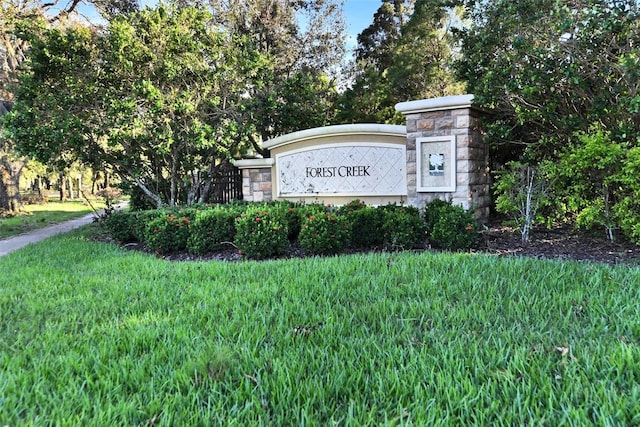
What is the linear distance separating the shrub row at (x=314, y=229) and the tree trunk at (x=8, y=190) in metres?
10.3

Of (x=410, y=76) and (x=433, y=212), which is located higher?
(x=410, y=76)

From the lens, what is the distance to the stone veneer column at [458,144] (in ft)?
19.3

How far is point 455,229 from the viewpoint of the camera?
16.5ft

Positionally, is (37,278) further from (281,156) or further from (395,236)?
(281,156)

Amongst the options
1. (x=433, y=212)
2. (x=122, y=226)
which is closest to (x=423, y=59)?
(x=433, y=212)

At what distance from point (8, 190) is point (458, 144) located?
46.2 ft

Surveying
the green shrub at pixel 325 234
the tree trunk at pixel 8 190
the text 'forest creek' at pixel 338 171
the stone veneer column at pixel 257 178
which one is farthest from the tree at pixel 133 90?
the tree trunk at pixel 8 190

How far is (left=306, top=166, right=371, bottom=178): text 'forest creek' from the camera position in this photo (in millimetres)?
7191

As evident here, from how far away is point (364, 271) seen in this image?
379 cm

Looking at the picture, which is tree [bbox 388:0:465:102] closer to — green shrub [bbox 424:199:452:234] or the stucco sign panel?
the stucco sign panel

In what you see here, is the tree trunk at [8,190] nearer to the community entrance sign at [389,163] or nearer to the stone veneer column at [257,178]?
the stone veneer column at [257,178]

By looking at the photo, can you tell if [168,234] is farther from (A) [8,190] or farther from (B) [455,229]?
(A) [8,190]

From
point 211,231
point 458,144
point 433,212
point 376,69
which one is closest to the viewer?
point 433,212

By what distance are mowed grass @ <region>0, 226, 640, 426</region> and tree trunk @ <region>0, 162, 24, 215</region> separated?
38.6ft
